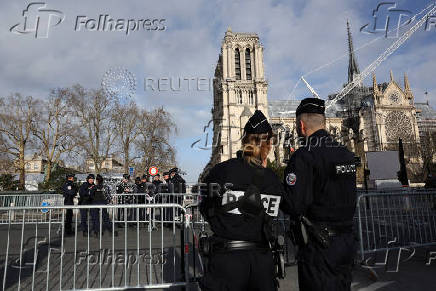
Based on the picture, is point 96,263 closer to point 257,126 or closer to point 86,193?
point 86,193

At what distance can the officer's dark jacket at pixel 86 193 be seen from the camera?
8.99 meters

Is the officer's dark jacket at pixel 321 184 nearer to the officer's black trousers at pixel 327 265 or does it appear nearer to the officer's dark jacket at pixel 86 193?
the officer's black trousers at pixel 327 265

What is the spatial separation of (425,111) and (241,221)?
102321mm

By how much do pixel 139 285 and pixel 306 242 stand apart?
2.79m

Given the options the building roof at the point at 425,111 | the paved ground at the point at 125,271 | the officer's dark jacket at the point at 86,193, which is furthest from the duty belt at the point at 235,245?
the building roof at the point at 425,111

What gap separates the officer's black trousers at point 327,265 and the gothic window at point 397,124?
78568mm

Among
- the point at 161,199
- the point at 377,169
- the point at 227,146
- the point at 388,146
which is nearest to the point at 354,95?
the point at 388,146

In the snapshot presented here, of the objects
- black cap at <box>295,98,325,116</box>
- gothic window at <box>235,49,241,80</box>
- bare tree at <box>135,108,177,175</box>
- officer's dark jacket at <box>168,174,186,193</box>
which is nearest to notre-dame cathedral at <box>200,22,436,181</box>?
gothic window at <box>235,49,241,80</box>

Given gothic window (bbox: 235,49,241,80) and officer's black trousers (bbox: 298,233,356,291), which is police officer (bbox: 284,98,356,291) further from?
gothic window (bbox: 235,49,241,80)

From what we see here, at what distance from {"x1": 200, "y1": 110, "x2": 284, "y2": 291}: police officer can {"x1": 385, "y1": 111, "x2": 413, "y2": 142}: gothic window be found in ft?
259

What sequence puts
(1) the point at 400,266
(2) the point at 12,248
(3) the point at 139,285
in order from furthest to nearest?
(2) the point at 12,248, (1) the point at 400,266, (3) the point at 139,285

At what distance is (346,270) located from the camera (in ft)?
7.43

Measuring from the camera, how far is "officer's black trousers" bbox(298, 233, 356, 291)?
2.17 metres

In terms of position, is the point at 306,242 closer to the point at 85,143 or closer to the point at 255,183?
the point at 255,183
